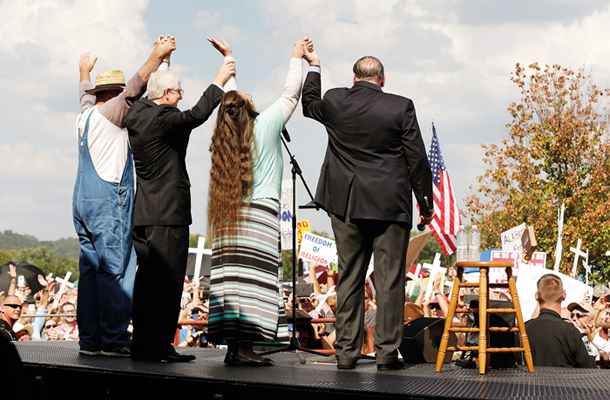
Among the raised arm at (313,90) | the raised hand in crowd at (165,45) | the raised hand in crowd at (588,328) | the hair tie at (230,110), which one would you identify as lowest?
the raised hand in crowd at (588,328)

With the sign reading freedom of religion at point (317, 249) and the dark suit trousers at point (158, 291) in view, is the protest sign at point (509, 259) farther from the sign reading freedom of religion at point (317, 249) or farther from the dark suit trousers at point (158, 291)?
the dark suit trousers at point (158, 291)

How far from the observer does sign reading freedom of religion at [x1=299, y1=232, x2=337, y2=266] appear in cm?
1719

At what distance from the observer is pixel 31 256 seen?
124312mm

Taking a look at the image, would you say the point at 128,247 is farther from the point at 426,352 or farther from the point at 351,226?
the point at 426,352

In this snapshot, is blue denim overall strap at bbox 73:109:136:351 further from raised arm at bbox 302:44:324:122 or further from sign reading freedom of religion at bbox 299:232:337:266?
sign reading freedom of religion at bbox 299:232:337:266

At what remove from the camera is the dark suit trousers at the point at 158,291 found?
228 inches

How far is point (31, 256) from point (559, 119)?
351 feet

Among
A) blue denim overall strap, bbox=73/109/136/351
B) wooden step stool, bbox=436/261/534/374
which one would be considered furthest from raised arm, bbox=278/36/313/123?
wooden step stool, bbox=436/261/534/374

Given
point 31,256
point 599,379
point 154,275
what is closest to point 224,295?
point 154,275

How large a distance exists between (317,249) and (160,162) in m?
11.6

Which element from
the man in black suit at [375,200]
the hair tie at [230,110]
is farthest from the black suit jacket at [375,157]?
the hair tie at [230,110]

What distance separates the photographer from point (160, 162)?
5.86m

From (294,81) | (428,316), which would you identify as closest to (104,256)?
(294,81)

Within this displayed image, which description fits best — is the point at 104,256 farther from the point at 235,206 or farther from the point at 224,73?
the point at 224,73
